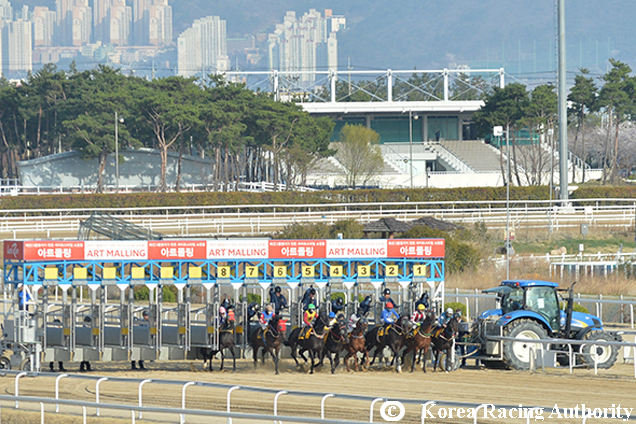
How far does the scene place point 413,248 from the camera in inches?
718

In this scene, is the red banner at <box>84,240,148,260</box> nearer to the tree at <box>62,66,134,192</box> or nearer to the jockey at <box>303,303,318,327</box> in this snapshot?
the jockey at <box>303,303,318,327</box>

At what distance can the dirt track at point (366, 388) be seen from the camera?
12.7m

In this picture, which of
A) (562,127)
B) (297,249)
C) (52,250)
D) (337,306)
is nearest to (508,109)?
(562,127)

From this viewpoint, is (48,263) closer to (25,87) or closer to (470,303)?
(470,303)

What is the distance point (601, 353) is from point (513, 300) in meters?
1.77

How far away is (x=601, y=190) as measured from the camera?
51094mm

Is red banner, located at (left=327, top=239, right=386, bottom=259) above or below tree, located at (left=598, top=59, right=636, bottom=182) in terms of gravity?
below

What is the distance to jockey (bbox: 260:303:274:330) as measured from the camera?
16.8m

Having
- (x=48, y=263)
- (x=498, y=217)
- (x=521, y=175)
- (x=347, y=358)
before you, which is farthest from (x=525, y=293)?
(x=521, y=175)

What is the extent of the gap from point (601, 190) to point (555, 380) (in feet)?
126

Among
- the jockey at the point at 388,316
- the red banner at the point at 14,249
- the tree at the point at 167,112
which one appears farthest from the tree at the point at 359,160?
the red banner at the point at 14,249

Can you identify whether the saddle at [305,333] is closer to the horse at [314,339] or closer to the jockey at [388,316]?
the horse at [314,339]

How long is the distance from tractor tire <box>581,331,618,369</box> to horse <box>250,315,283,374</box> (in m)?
5.41

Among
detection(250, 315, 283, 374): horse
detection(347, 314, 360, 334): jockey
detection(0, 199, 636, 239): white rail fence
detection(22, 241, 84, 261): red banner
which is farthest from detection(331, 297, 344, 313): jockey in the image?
detection(0, 199, 636, 239): white rail fence
